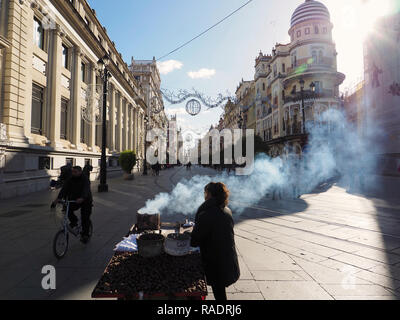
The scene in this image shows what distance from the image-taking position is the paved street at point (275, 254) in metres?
3.06

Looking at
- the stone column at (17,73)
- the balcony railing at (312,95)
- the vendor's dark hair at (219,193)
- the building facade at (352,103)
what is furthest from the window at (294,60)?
the vendor's dark hair at (219,193)

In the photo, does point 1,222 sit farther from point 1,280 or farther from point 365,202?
point 365,202

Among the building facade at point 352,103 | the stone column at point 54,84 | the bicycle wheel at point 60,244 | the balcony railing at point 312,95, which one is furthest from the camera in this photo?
the balcony railing at point 312,95

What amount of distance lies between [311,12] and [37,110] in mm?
36421

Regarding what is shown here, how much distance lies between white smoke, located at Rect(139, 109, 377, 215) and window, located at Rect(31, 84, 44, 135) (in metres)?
9.34

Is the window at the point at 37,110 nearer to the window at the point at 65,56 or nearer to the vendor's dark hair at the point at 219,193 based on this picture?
the window at the point at 65,56

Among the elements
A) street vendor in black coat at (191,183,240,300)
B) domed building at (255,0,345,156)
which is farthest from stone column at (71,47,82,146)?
domed building at (255,0,345,156)

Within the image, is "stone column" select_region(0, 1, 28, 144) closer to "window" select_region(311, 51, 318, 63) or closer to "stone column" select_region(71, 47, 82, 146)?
"stone column" select_region(71, 47, 82, 146)

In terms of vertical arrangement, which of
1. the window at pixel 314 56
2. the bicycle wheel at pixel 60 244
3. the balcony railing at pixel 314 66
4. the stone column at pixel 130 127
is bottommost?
the bicycle wheel at pixel 60 244

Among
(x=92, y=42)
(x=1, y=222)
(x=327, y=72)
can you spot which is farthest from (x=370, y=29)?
(x=1, y=222)

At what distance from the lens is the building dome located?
104ft

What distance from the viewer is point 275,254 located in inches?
170
